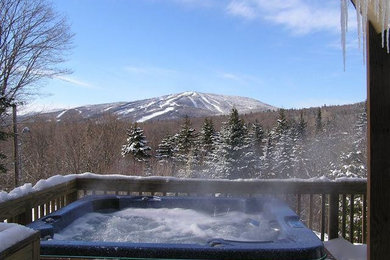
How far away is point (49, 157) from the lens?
1647 cm

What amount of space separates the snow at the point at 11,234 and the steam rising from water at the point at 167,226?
2125 mm

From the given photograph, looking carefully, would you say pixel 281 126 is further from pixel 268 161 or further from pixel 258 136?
pixel 268 161

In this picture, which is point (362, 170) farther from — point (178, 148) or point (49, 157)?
point (178, 148)

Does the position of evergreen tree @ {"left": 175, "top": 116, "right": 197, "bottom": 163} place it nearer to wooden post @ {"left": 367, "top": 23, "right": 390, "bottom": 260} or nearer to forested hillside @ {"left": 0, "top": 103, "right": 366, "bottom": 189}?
forested hillside @ {"left": 0, "top": 103, "right": 366, "bottom": 189}

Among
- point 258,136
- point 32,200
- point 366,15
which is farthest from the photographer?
point 258,136

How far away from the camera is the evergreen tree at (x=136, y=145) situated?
2275 cm

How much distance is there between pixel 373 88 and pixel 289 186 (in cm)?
183

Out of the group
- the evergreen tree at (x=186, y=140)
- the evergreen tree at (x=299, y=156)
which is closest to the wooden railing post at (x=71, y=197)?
the evergreen tree at (x=186, y=140)

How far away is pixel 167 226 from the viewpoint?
3559mm

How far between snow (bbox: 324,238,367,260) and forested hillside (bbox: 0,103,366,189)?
1033cm

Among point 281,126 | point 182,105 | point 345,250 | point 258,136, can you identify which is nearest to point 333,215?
point 345,250

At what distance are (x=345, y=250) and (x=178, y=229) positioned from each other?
1.54m

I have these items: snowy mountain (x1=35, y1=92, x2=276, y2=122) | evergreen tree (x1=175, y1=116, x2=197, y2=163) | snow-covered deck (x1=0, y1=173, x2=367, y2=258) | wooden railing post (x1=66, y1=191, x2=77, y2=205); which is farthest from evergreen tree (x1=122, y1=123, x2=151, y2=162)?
snowy mountain (x1=35, y1=92, x2=276, y2=122)

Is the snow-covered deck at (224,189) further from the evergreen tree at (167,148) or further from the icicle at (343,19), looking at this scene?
the evergreen tree at (167,148)
